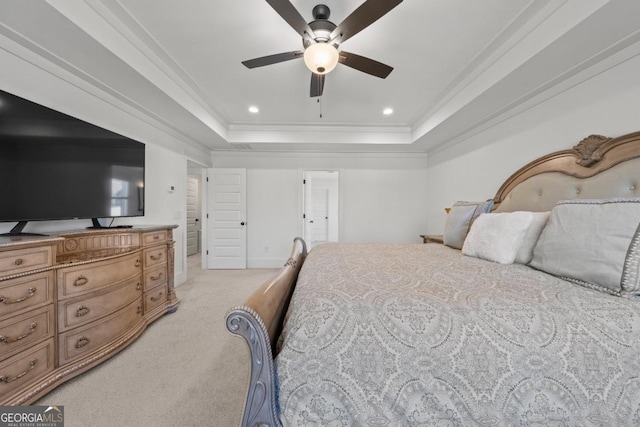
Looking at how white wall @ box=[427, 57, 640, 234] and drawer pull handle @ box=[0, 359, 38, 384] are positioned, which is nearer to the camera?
drawer pull handle @ box=[0, 359, 38, 384]

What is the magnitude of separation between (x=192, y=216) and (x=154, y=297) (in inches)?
155

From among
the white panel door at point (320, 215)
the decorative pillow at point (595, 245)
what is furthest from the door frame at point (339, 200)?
the decorative pillow at point (595, 245)

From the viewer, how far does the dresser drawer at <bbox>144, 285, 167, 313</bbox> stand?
2346mm

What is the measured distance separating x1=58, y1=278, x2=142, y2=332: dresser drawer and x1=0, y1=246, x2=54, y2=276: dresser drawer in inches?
12.4

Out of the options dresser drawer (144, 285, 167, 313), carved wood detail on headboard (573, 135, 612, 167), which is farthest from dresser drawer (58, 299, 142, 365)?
carved wood detail on headboard (573, 135, 612, 167)

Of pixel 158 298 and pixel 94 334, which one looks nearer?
pixel 94 334

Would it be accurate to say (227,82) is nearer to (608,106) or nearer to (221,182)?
(221,182)

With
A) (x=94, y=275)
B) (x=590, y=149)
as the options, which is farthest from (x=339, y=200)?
(x=94, y=275)

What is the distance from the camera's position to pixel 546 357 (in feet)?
2.75

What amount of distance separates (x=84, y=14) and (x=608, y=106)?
3.76m

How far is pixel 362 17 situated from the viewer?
1.46 metres

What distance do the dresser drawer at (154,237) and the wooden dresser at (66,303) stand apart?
0.7 inches

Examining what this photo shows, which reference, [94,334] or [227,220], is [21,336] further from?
[227,220]
